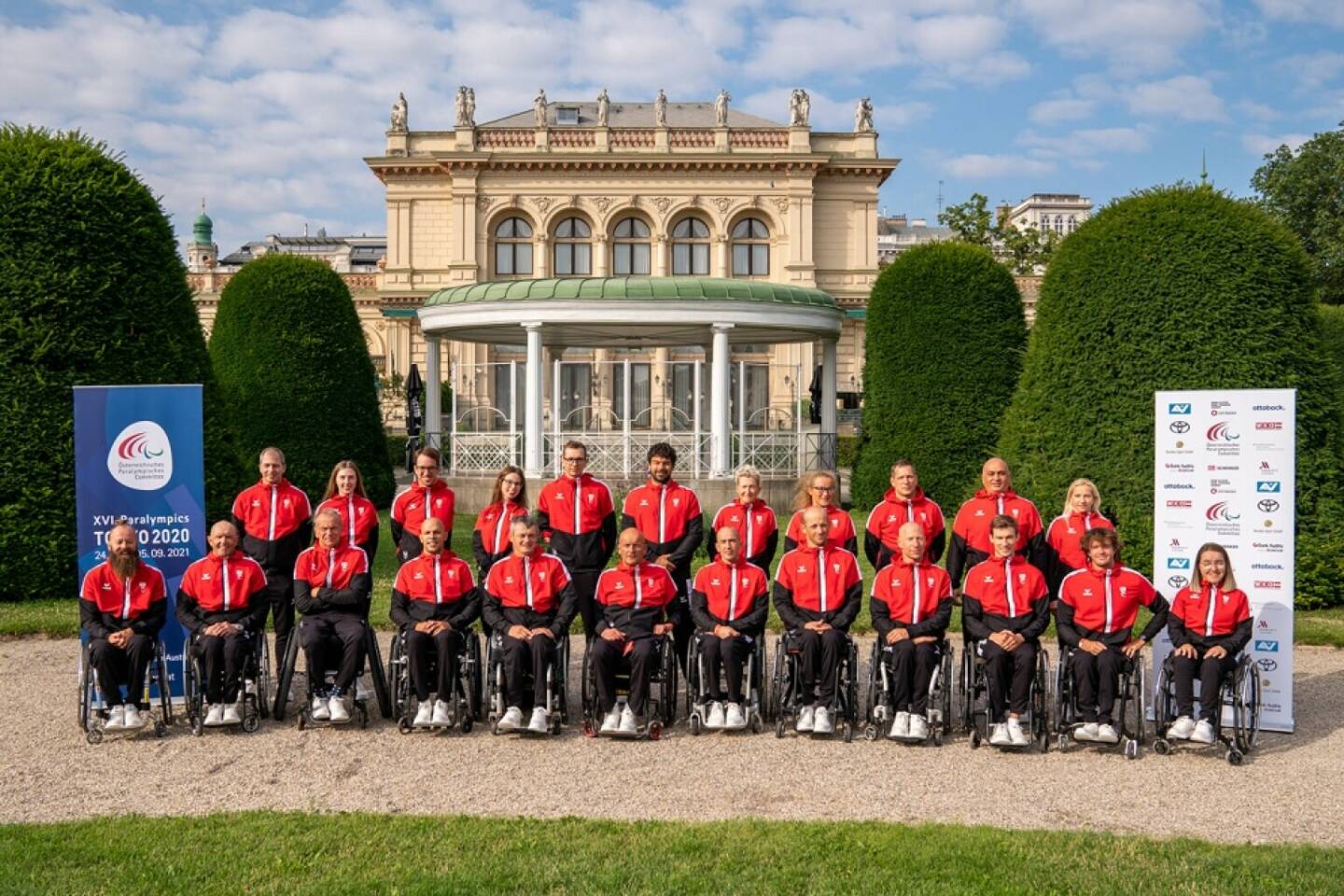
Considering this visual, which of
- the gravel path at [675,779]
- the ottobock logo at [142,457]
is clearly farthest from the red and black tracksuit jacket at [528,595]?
the ottobock logo at [142,457]

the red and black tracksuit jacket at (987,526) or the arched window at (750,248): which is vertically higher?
the arched window at (750,248)

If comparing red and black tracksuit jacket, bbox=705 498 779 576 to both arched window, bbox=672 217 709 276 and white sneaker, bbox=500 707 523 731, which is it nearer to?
white sneaker, bbox=500 707 523 731

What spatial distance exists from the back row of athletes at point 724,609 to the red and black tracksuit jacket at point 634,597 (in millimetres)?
13

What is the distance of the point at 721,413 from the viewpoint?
18.2m

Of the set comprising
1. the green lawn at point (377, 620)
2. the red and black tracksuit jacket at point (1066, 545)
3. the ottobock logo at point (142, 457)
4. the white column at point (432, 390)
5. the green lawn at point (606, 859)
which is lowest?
the green lawn at point (606, 859)

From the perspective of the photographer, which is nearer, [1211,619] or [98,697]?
[1211,619]

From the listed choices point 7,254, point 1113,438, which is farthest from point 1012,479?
point 7,254

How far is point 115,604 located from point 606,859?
3935 mm

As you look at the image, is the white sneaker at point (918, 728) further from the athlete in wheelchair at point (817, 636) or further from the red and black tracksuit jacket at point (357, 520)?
the red and black tracksuit jacket at point (357, 520)

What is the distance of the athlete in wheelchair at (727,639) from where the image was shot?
23.9 feet

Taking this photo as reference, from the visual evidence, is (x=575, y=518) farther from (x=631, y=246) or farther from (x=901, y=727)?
Answer: (x=631, y=246)

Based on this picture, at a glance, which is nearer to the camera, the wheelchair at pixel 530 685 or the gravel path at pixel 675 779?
the gravel path at pixel 675 779

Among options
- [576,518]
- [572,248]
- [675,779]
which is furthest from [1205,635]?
[572,248]

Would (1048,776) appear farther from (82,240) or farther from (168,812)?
(82,240)
